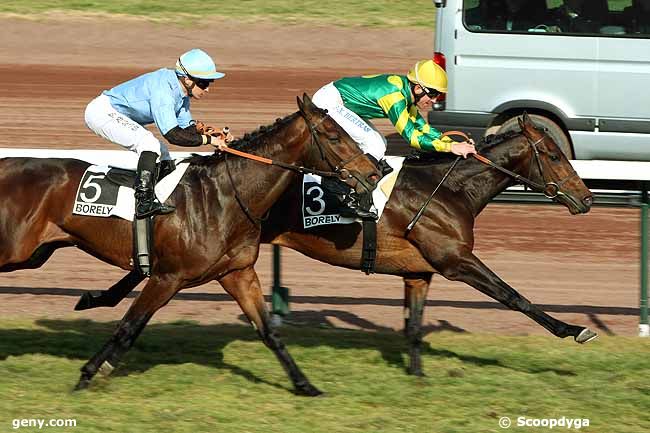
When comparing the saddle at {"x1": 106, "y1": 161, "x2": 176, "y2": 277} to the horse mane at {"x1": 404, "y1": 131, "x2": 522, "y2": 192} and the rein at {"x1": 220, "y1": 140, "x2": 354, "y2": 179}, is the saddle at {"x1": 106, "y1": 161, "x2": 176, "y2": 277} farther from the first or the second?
the horse mane at {"x1": 404, "y1": 131, "x2": 522, "y2": 192}

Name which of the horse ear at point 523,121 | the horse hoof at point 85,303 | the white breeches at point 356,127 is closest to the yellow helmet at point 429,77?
the white breeches at point 356,127

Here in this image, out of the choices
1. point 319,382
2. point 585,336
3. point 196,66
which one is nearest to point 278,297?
point 319,382

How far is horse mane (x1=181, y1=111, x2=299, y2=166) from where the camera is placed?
6.82 m

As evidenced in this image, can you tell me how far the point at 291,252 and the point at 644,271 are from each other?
10.2 feet

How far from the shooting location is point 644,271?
324 inches

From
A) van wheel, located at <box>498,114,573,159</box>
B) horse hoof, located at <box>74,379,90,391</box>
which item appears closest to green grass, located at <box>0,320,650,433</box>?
horse hoof, located at <box>74,379,90,391</box>

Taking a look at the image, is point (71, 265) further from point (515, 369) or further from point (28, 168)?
point (515, 369)

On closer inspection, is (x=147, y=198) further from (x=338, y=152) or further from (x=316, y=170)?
(x=338, y=152)

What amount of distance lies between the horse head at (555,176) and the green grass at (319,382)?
3.06 ft

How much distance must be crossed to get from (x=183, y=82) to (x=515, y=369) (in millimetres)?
2537

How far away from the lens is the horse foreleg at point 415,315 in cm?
724

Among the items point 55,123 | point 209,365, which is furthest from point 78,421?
point 55,123

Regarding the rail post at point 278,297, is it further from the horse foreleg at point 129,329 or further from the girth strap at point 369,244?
the horse foreleg at point 129,329

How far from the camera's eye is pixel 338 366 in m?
7.32
